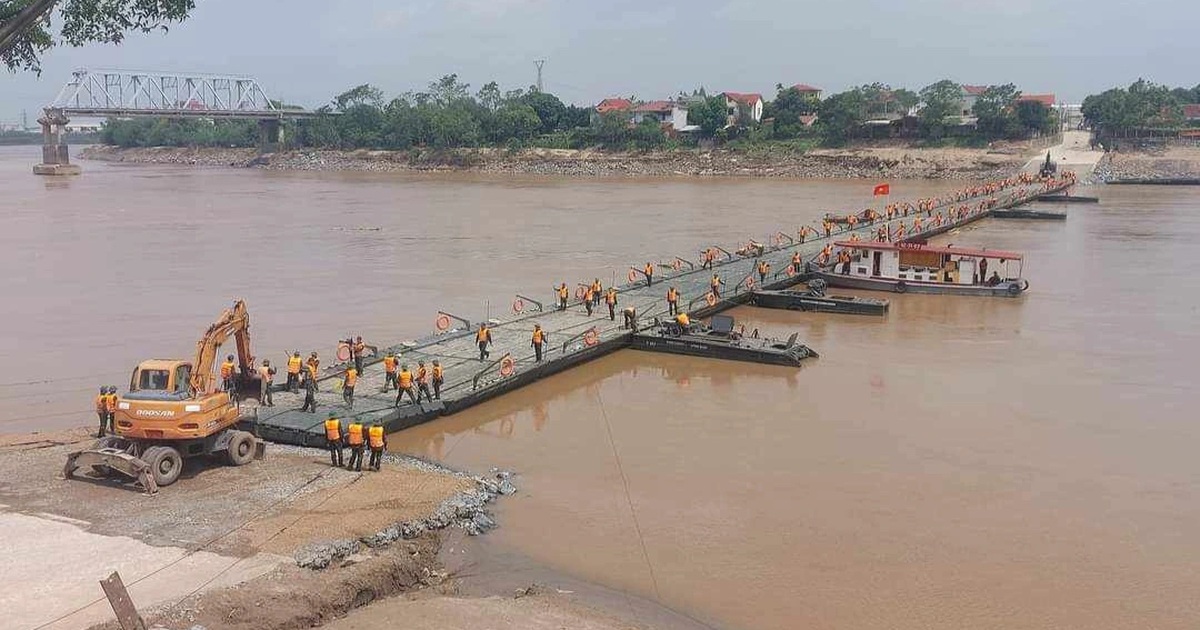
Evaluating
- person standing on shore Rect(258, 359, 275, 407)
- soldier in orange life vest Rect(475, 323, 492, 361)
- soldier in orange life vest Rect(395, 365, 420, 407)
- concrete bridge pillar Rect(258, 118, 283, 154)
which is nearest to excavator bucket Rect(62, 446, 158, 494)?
person standing on shore Rect(258, 359, 275, 407)

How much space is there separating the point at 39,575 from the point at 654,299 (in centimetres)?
2113

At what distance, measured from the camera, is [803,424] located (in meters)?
19.2

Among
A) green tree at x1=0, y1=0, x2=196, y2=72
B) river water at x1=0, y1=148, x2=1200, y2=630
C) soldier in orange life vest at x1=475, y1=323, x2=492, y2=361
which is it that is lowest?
river water at x1=0, y1=148, x2=1200, y2=630

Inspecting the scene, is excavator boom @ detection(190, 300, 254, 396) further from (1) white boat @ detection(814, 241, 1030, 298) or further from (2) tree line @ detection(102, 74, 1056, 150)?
(2) tree line @ detection(102, 74, 1056, 150)

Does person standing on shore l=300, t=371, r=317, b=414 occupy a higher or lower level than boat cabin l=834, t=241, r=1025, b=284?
lower

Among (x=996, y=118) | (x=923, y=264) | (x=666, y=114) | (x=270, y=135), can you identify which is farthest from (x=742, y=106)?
(x=923, y=264)

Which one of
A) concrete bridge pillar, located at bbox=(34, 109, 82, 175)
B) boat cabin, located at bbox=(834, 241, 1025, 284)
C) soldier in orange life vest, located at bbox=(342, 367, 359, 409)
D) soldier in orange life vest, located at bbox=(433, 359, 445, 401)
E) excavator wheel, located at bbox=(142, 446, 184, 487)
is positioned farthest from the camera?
concrete bridge pillar, located at bbox=(34, 109, 82, 175)

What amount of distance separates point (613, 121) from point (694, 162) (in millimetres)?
14899

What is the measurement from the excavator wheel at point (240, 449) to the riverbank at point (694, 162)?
88.0 metres

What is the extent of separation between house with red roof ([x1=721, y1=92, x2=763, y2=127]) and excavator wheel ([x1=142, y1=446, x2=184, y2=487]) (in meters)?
110

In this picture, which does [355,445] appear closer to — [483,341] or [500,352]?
[483,341]

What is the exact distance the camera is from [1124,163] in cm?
9250

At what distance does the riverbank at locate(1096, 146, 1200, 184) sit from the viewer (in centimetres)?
8838

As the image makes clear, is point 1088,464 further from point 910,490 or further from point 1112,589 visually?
point 1112,589
